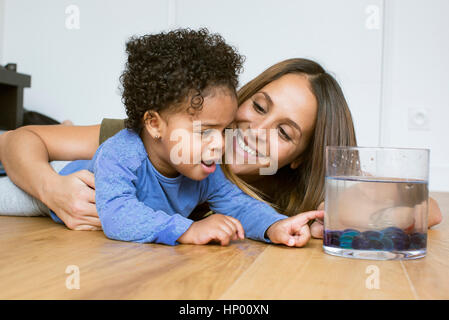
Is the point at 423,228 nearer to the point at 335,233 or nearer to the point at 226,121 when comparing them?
the point at 335,233

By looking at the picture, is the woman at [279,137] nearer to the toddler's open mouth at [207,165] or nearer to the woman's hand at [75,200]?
the woman's hand at [75,200]

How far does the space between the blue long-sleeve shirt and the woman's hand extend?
6 centimetres

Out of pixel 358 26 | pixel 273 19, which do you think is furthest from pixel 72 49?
pixel 358 26

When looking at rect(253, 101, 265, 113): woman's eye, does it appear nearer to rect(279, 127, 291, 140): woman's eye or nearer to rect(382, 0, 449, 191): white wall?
rect(279, 127, 291, 140): woman's eye

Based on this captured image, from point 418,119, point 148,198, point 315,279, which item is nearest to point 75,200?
point 148,198

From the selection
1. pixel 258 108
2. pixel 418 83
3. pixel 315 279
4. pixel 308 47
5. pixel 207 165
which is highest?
pixel 308 47

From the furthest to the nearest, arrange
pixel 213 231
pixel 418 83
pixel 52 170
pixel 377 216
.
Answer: pixel 418 83
pixel 52 170
pixel 213 231
pixel 377 216

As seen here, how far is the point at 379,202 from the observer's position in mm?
710

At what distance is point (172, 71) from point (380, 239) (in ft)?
1.63

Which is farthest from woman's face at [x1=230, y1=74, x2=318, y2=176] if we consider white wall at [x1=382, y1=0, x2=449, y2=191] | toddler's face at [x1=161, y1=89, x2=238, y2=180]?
white wall at [x1=382, y1=0, x2=449, y2=191]

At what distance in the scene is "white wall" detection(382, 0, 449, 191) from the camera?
287 centimetres

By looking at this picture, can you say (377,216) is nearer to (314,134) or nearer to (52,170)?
(314,134)

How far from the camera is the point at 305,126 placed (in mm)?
1264

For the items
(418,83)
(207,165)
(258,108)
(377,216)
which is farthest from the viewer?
(418,83)
